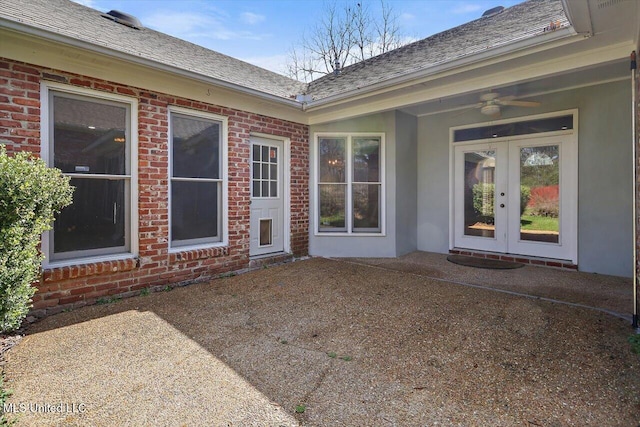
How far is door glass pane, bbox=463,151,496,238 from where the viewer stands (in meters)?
6.43

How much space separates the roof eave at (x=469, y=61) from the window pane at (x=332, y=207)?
1722mm

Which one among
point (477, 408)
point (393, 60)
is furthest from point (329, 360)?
point (393, 60)

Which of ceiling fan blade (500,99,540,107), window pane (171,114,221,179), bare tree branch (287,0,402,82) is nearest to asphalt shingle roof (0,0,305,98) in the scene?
window pane (171,114,221,179)

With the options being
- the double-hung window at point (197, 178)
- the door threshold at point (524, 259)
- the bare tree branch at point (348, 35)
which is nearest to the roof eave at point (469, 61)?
the double-hung window at point (197, 178)

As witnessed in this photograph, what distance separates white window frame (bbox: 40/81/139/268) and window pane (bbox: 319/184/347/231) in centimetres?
343

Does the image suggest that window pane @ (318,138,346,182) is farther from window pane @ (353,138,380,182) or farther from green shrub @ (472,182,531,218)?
green shrub @ (472,182,531,218)

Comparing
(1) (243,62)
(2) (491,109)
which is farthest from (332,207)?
(1) (243,62)

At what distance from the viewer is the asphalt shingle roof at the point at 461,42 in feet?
14.2

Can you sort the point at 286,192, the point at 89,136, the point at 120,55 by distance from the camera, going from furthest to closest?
1. the point at 286,192
2. the point at 89,136
3. the point at 120,55

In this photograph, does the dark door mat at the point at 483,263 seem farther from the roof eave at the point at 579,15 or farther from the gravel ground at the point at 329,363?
the roof eave at the point at 579,15

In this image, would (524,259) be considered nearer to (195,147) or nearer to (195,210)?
(195,210)

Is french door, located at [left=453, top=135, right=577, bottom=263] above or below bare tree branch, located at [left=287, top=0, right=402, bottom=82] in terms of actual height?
below

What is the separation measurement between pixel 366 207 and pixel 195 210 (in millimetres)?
3272

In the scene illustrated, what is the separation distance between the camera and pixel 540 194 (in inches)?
230
